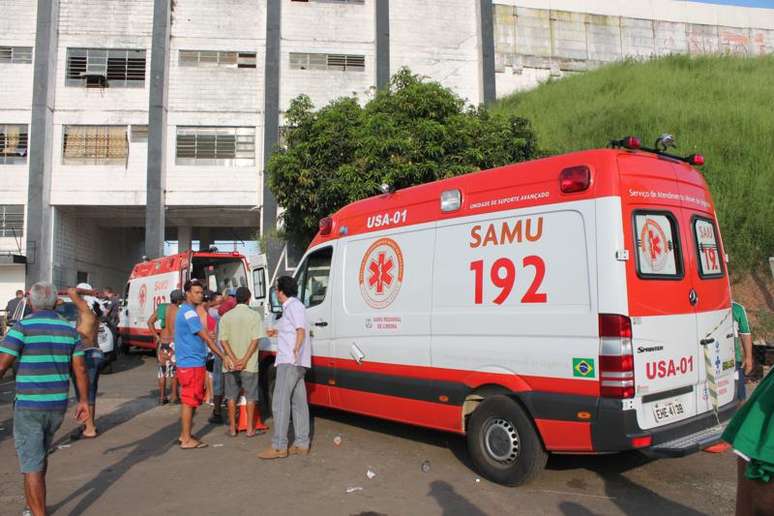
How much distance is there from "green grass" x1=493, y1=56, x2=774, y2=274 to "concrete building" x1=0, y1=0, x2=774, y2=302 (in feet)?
13.3

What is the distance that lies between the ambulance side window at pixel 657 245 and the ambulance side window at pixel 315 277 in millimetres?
3488

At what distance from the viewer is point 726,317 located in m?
5.13

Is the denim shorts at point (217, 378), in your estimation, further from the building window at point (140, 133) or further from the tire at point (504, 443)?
the building window at point (140, 133)

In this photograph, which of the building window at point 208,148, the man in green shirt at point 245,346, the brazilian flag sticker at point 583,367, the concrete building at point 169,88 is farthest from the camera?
the building window at point 208,148

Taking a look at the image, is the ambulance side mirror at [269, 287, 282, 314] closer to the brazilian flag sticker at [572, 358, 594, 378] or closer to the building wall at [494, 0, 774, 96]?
the brazilian flag sticker at [572, 358, 594, 378]

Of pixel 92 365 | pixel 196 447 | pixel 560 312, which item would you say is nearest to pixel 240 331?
pixel 196 447

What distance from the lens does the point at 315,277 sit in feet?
23.3

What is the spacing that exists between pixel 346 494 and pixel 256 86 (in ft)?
68.2

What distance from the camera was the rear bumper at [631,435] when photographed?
419 centimetres

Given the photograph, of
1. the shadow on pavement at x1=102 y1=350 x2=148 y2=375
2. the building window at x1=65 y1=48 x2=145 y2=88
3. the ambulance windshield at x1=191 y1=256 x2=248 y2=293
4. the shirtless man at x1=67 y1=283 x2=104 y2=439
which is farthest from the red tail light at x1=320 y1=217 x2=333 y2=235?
the building window at x1=65 y1=48 x2=145 y2=88

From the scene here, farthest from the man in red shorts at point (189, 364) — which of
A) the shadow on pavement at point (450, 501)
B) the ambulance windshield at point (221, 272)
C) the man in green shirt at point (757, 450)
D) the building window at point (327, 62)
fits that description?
the building window at point (327, 62)

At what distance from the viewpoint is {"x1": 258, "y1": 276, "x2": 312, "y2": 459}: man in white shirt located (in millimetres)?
5836

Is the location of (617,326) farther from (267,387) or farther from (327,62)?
(327,62)

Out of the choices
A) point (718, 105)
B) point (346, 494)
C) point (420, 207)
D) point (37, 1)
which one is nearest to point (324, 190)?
point (420, 207)
